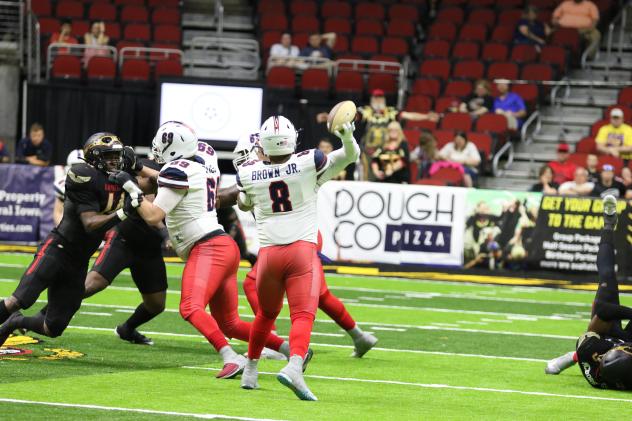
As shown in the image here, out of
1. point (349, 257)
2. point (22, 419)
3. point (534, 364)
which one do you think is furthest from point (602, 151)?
point (22, 419)

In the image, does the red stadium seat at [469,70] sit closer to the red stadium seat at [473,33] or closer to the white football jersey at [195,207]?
Answer: the red stadium seat at [473,33]

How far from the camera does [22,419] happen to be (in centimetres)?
673

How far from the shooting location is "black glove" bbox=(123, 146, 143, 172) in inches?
363

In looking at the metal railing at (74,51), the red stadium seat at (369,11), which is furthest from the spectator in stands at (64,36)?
the red stadium seat at (369,11)

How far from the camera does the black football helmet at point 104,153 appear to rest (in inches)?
357

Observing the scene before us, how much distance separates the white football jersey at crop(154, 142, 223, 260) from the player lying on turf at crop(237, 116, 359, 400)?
720mm

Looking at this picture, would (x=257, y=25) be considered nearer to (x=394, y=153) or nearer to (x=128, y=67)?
(x=128, y=67)

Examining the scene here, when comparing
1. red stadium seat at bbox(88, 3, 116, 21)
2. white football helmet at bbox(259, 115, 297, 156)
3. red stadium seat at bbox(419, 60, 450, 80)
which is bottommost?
white football helmet at bbox(259, 115, 297, 156)

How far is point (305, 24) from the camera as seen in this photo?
24.5 m

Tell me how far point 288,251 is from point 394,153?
10.7 m

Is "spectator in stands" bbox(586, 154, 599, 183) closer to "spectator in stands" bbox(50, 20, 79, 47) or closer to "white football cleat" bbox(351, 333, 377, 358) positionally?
"white football cleat" bbox(351, 333, 377, 358)

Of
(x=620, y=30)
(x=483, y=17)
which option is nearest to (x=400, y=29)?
(x=483, y=17)

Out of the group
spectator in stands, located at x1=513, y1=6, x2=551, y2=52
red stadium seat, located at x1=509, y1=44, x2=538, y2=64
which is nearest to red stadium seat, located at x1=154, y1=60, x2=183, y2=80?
red stadium seat, located at x1=509, y1=44, x2=538, y2=64

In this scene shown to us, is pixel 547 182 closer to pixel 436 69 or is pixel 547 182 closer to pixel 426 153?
pixel 426 153
